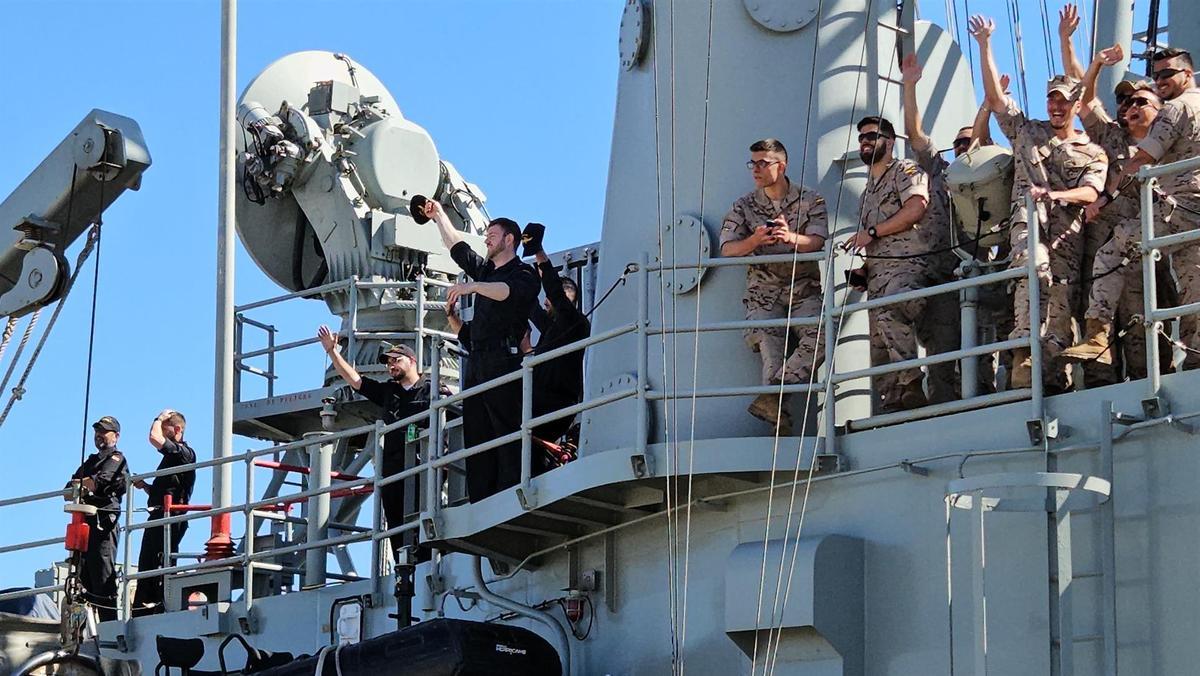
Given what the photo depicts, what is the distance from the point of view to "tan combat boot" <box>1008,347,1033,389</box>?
995cm

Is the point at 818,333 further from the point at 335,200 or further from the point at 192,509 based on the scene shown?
the point at 335,200

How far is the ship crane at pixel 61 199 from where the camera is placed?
44.8 feet

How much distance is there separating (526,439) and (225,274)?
8.34 meters

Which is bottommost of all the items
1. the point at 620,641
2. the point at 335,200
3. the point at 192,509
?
the point at 620,641

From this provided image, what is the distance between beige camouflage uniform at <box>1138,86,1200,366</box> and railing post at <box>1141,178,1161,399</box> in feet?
0.74

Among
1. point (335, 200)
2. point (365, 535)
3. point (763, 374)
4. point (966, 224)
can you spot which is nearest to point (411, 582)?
point (365, 535)

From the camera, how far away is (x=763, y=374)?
11172mm

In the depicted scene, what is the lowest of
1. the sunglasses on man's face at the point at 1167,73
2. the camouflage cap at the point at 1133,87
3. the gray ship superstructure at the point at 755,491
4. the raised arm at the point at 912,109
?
the gray ship superstructure at the point at 755,491

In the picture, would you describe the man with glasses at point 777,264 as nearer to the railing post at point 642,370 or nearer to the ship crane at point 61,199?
the railing post at point 642,370

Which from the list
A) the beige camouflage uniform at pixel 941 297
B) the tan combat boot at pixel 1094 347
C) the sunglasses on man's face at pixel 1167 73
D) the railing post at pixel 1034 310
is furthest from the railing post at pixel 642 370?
the sunglasses on man's face at pixel 1167 73

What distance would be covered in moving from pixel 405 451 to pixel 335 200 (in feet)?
35.2

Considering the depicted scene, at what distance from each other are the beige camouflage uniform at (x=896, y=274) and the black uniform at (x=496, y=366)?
94.6 inches

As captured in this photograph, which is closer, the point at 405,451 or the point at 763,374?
the point at 763,374

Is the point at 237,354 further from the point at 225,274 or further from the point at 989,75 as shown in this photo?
the point at 989,75
